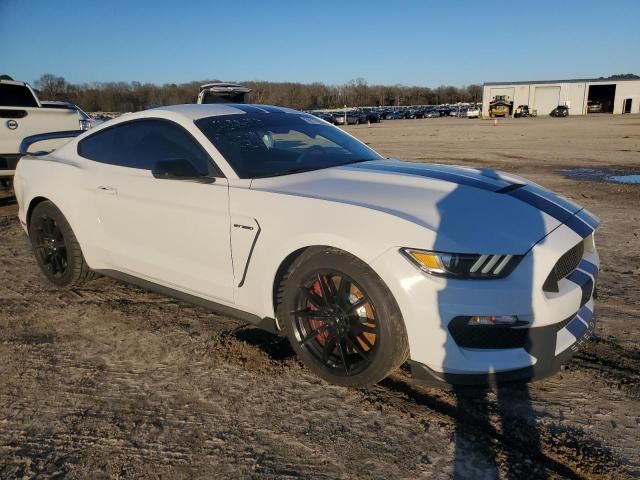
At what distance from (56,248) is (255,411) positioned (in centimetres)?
275

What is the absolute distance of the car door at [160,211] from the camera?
11.1 feet

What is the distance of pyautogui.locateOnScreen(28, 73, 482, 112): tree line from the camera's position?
10049cm

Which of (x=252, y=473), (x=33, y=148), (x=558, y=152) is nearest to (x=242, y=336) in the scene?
(x=252, y=473)

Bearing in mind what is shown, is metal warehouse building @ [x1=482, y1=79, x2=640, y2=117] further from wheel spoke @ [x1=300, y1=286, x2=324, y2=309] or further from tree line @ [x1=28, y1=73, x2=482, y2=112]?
wheel spoke @ [x1=300, y1=286, x2=324, y2=309]

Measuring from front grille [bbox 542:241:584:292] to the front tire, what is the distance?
2.45 feet

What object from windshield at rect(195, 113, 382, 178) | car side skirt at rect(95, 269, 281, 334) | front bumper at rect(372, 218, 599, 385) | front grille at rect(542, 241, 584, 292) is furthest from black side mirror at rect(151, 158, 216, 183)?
front grille at rect(542, 241, 584, 292)

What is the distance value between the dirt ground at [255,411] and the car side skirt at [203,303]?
0.85 ft

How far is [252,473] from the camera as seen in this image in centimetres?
232

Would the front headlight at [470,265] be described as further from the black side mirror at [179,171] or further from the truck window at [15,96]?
the truck window at [15,96]

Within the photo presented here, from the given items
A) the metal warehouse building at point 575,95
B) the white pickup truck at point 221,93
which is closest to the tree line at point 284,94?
the metal warehouse building at point 575,95

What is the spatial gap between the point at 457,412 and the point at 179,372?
1.64m

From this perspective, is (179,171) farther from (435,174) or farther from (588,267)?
(588,267)

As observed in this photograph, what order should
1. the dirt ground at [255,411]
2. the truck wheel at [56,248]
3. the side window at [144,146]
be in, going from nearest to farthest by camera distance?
the dirt ground at [255,411] < the side window at [144,146] < the truck wheel at [56,248]

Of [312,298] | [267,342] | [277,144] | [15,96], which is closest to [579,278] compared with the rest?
[312,298]
